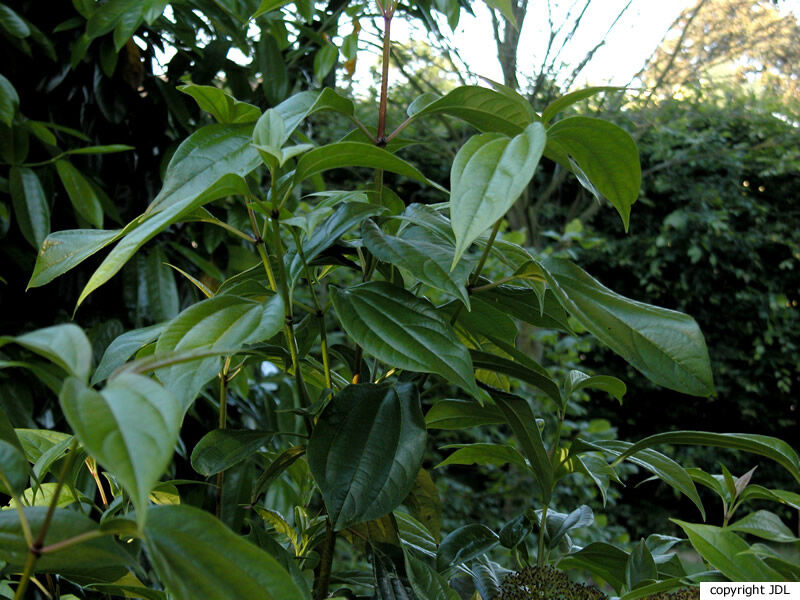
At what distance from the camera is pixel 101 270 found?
15.3 inches

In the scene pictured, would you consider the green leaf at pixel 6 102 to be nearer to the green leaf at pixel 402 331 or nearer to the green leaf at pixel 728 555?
the green leaf at pixel 402 331

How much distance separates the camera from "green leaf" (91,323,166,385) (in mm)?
476

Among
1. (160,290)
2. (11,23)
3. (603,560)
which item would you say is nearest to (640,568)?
(603,560)

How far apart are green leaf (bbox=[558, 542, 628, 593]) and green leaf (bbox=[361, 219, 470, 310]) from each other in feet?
0.93

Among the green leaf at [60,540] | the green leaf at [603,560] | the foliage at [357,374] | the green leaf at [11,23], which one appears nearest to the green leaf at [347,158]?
the foliage at [357,374]

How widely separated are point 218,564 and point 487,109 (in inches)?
12.0

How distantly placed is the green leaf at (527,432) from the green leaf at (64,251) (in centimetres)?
26

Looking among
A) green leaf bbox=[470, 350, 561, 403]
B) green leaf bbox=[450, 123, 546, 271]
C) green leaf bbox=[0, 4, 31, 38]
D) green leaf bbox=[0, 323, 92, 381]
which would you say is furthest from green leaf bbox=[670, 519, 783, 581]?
green leaf bbox=[0, 4, 31, 38]

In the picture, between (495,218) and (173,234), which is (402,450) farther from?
(173,234)

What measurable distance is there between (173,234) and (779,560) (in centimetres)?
114

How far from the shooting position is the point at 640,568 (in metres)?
0.50

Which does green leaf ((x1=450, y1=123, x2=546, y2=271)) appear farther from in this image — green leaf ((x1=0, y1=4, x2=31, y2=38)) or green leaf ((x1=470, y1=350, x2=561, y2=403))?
green leaf ((x1=0, y1=4, x2=31, y2=38))

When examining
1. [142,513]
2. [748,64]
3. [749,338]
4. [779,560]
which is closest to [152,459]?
[142,513]

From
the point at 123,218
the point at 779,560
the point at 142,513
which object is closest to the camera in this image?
the point at 142,513
